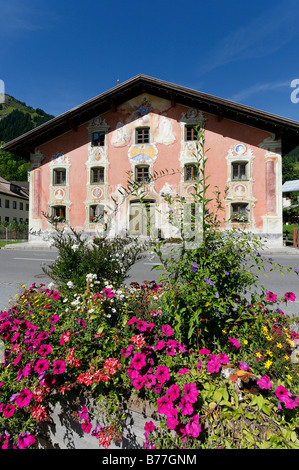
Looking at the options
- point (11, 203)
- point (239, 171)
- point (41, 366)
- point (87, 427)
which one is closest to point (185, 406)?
point (87, 427)

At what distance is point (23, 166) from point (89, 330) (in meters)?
84.8

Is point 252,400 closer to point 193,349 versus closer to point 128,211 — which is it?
point 193,349

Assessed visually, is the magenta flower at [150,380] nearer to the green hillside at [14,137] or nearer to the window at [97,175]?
the window at [97,175]

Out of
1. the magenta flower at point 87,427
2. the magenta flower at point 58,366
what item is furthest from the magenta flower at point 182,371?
the magenta flower at point 58,366

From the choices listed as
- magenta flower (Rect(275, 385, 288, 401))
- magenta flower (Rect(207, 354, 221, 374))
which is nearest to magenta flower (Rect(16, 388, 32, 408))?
magenta flower (Rect(207, 354, 221, 374))

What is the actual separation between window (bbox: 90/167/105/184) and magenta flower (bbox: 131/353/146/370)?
58.0ft

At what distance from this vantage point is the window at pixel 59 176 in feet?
62.7

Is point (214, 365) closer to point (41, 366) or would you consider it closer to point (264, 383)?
point (264, 383)

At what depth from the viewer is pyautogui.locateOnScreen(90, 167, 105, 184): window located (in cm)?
1841

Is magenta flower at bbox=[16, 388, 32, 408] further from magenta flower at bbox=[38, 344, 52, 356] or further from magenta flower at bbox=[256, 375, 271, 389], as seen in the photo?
magenta flower at bbox=[256, 375, 271, 389]

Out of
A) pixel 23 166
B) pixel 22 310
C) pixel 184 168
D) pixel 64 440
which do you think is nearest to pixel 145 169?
pixel 184 168

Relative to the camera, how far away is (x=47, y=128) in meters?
18.4

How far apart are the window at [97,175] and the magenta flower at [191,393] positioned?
18.0 m
